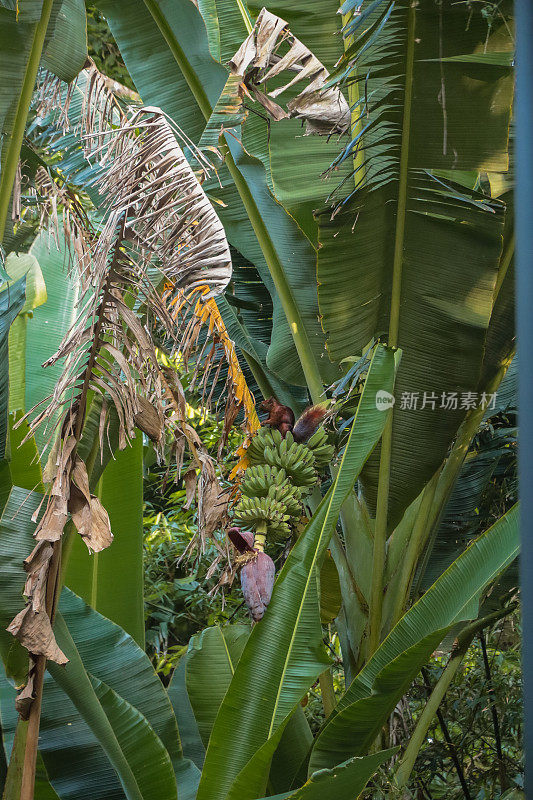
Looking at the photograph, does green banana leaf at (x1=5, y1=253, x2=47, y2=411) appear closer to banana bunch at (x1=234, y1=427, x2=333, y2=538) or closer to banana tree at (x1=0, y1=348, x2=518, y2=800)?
banana tree at (x1=0, y1=348, x2=518, y2=800)

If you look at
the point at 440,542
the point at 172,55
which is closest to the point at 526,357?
the point at 440,542

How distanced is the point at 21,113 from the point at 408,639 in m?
1.16

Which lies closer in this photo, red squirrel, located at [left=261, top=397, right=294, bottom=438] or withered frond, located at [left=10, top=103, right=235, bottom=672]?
withered frond, located at [left=10, top=103, right=235, bottom=672]

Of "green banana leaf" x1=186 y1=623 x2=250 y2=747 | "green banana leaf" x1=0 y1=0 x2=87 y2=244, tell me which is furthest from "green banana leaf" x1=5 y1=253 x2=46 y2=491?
"green banana leaf" x1=186 y1=623 x2=250 y2=747

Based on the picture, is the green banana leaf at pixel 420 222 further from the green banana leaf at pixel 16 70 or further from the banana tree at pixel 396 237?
the green banana leaf at pixel 16 70

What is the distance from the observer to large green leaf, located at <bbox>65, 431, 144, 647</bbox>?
65.9 inches

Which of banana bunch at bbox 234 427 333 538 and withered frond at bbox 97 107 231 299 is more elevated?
withered frond at bbox 97 107 231 299

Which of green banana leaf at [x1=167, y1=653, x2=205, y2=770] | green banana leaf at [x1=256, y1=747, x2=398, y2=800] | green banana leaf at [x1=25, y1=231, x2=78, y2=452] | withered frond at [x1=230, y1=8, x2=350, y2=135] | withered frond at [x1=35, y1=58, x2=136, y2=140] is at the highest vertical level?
withered frond at [x1=35, y1=58, x2=136, y2=140]

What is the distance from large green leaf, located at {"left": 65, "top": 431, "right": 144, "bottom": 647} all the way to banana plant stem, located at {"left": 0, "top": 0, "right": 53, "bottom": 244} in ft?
A: 1.95

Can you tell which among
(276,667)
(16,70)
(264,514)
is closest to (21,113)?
(16,70)

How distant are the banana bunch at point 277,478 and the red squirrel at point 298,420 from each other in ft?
0.04

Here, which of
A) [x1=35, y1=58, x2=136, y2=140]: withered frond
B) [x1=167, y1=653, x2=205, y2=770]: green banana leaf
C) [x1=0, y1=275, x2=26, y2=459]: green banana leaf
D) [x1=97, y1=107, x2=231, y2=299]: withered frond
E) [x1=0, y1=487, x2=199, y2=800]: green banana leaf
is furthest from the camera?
[x1=35, y1=58, x2=136, y2=140]: withered frond

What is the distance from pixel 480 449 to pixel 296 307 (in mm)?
613

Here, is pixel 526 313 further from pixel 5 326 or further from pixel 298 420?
pixel 5 326
